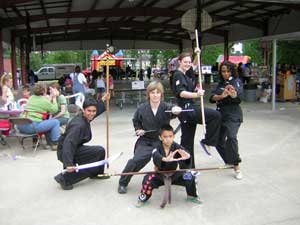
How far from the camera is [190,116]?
15.0 ft

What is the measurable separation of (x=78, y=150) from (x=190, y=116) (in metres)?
1.46

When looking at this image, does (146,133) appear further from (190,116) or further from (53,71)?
(53,71)

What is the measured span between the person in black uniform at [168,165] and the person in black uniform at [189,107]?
2.08 feet

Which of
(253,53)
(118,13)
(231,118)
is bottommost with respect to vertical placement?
(231,118)

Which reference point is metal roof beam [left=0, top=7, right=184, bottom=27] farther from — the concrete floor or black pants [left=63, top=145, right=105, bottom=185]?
black pants [left=63, top=145, right=105, bottom=185]

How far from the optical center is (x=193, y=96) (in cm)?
439

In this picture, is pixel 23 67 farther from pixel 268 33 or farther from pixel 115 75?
pixel 268 33

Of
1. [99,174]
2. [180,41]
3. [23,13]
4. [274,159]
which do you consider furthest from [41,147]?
[180,41]

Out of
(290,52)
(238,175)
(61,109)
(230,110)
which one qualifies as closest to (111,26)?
(290,52)

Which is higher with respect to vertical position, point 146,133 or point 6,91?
point 6,91

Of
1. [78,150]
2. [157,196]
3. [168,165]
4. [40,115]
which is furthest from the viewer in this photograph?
[40,115]

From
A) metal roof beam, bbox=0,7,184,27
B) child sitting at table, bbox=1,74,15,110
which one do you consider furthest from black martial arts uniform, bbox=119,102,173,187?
metal roof beam, bbox=0,7,184,27

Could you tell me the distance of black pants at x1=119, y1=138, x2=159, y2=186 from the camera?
430 centimetres

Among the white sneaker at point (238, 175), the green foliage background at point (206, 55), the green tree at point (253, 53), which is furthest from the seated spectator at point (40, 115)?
the green tree at point (253, 53)
